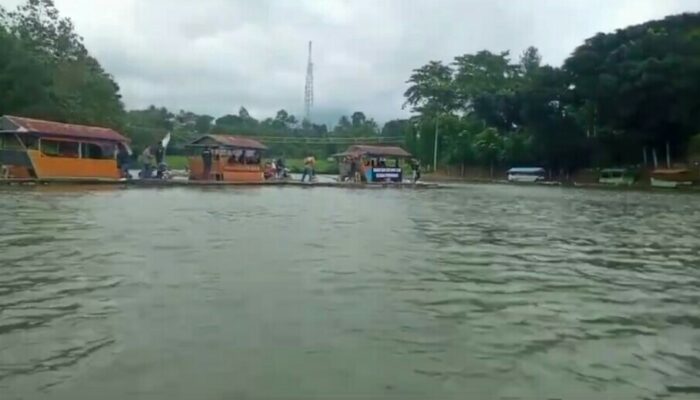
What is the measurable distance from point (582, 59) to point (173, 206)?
3708 centimetres

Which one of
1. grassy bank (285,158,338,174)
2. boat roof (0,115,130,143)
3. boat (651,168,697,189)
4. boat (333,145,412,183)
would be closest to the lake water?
boat roof (0,115,130,143)

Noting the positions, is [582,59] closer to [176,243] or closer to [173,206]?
[173,206]

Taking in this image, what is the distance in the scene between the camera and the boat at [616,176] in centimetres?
4462

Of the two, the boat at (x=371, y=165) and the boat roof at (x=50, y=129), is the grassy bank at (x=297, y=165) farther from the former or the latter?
the boat roof at (x=50, y=129)

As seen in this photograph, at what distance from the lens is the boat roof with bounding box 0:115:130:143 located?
26469 mm

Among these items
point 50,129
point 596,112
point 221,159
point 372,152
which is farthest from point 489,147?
point 50,129

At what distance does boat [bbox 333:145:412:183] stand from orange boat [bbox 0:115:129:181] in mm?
13939

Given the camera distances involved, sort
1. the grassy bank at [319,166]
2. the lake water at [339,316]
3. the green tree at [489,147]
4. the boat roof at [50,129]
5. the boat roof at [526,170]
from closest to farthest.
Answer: the lake water at [339,316] → the boat roof at [50,129] → the boat roof at [526,170] → the green tree at [489,147] → the grassy bank at [319,166]

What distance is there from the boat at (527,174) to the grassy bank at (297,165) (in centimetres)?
1812

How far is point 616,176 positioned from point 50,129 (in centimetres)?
3443

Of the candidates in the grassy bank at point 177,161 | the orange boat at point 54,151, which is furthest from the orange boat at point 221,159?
the grassy bank at point 177,161

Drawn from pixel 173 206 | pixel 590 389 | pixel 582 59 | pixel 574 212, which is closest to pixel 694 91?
pixel 582 59

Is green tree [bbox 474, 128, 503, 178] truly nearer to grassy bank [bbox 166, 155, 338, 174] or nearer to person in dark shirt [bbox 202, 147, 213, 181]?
grassy bank [bbox 166, 155, 338, 174]

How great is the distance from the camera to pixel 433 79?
73.0m
